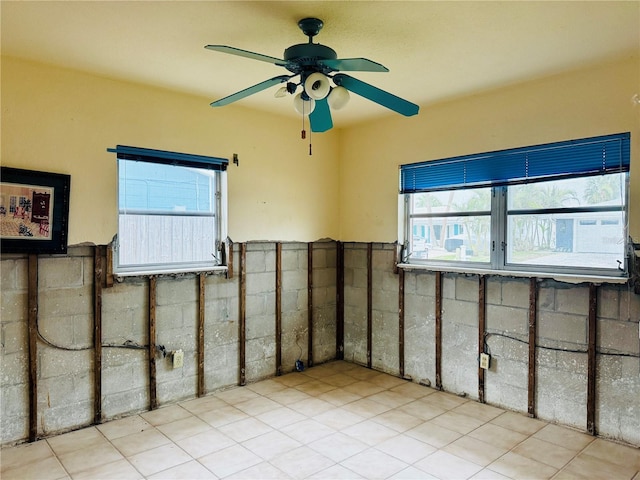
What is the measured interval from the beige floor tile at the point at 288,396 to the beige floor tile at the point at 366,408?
409 mm

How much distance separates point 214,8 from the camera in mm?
2211

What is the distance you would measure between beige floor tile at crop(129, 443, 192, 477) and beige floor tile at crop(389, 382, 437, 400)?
6.32 ft

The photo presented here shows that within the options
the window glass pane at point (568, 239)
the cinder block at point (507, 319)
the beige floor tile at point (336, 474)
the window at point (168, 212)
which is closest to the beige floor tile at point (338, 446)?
the beige floor tile at point (336, 474)

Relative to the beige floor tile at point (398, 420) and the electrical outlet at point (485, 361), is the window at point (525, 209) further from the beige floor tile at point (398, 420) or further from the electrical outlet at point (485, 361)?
A: the beige floor tile at point (398, 420)

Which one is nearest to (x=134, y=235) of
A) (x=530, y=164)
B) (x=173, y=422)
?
(x=173, y=422)

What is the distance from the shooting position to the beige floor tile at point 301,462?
2.60 meters

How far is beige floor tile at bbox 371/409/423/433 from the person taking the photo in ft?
10.5

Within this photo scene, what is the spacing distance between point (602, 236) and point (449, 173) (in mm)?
1288

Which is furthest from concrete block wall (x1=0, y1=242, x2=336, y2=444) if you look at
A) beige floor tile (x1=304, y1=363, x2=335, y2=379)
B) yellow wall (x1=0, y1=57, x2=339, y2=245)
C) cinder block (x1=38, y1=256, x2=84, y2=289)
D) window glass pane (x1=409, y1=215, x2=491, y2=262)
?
window glass pane (x1=409, y1=215, x2=491, y2=262)

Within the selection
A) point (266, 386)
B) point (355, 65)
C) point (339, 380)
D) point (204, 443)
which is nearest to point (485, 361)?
point (339, 380)

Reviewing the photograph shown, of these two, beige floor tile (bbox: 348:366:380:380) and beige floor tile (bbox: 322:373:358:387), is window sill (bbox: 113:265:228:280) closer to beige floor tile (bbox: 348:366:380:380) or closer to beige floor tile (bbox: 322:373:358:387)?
beige floor tile (bbox: 322:373:358:387)

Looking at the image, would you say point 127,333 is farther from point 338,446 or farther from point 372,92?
point 372,92

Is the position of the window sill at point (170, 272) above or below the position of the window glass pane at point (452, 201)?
below

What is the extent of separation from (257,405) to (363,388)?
997mm
